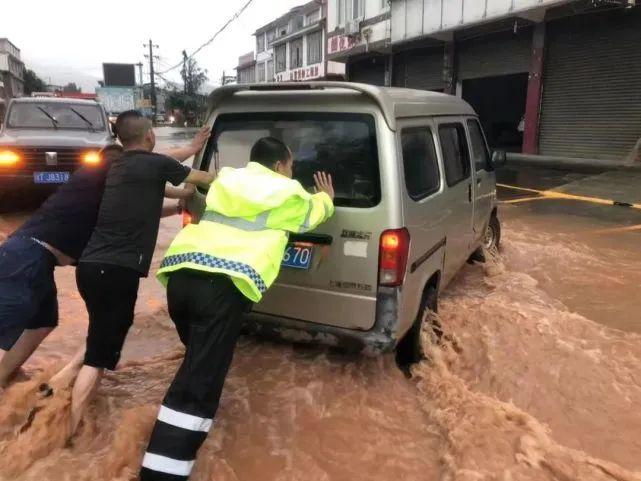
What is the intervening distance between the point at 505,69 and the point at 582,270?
13.8 m

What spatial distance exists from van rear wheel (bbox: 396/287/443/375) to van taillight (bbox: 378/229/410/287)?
2.12 feet

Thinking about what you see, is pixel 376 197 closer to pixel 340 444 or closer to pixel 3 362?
pixel 340 444

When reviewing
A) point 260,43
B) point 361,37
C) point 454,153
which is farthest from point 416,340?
point 260,43

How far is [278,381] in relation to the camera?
12.2ft

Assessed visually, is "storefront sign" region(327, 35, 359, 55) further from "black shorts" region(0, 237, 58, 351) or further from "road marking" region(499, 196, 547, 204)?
"black shorts" region(0, 237, 58, 351)

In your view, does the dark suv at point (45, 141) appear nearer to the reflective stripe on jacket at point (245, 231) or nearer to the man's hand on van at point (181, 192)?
the man's hand on van at point (181, 192)

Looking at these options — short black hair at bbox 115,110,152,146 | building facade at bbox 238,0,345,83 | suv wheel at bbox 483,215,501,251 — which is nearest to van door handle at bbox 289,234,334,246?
short black hair at bbox 115,110,152,146

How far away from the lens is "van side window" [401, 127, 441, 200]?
3.39m

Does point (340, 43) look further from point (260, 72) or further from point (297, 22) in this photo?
point (260, 72)

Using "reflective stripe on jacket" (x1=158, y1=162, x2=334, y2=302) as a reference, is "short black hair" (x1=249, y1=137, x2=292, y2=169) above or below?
above

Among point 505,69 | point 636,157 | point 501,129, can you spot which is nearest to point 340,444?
point 636,157

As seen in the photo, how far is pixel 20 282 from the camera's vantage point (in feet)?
10.1

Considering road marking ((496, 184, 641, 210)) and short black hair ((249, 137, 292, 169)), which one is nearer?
short black hair ((249, 137, 292, 169))

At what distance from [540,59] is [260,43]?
1833 inches
